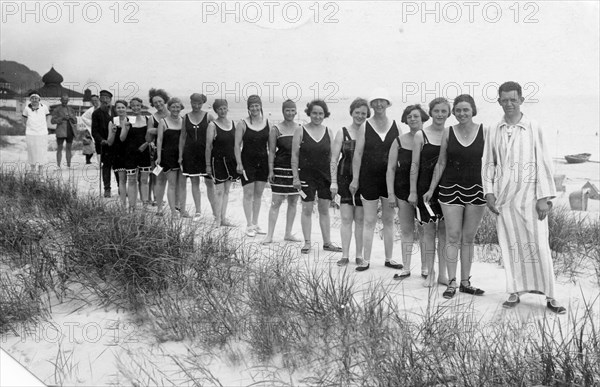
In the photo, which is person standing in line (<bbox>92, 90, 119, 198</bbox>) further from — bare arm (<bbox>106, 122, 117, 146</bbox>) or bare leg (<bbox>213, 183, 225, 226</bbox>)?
bare leg (<bbox>213, 183, 225, 226</bbox>)

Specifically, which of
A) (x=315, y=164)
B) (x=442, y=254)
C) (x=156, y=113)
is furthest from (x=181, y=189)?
(x=442, y=254)

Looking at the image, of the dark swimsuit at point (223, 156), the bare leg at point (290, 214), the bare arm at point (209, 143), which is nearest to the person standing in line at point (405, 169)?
the bare leg at point (290, 214)

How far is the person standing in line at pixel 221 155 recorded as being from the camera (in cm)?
624

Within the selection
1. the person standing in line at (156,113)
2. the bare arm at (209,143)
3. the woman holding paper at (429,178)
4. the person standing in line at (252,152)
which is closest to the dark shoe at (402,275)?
the woman holding paper at (429,178)

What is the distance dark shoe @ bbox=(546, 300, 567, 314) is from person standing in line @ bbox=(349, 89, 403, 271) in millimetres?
1510

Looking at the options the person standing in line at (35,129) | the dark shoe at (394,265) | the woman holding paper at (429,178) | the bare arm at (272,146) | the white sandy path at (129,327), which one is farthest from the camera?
the person standing in line at (35,129)

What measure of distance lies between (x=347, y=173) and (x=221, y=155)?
1.97 meters

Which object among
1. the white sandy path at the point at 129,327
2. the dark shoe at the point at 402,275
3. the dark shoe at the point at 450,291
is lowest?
the white sandy path at the point at 129,327

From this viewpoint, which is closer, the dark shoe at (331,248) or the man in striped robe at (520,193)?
the man in striped robe at (520,193)

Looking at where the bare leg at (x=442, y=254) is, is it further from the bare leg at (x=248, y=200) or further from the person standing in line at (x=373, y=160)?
the bare leg at (x=248, y=200)

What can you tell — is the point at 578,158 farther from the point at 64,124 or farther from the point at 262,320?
the point at 64,124

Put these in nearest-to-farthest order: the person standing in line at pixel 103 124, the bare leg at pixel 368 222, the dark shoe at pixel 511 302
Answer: the dark shoe at pixel 511 302 → the bare leg at pixel 368 222 → the person standing in line at pixel 103 124

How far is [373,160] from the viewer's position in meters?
4.73

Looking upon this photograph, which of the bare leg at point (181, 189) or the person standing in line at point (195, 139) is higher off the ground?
the person standing in line at point (195, 139)
